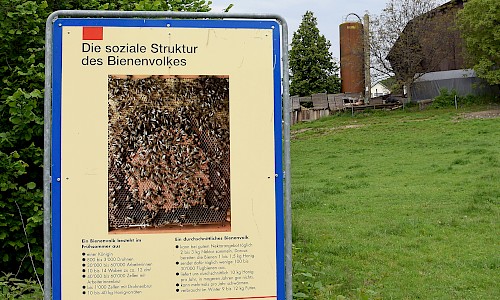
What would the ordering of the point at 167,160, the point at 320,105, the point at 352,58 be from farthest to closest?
the point at 352,58 → the point at 320,105 → the point at 167,160

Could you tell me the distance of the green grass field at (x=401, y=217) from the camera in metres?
8.10

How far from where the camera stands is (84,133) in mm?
3592

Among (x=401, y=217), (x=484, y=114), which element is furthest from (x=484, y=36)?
(x=401, y=217)

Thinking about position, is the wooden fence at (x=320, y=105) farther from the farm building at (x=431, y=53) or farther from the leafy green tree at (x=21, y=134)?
the leafy green tree at (x=21, y=134)

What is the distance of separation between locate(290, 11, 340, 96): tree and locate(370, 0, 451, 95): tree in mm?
10406

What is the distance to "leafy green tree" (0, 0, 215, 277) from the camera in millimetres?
6082

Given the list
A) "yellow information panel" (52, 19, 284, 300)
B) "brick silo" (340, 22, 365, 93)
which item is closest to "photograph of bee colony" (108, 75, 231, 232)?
"yellow information panel" (52, 19, 284, 300)

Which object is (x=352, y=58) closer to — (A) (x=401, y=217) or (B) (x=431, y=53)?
(B) (x=431, y=53)

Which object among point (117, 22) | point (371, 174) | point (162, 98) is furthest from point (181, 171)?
point (371, 174)

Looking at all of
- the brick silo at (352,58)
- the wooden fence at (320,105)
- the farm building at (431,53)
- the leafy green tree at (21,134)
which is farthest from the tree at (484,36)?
the leafy green tree at (21,134)

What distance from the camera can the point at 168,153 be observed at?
12.1 ft

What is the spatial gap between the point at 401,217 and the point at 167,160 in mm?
9287

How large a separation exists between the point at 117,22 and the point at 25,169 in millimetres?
3259

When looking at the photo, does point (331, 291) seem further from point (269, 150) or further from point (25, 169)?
point (269, 150)
